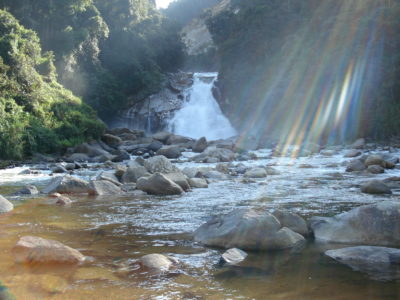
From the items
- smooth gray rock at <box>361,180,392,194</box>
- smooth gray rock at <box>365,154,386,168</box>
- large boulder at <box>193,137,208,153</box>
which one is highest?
large boulder at <box>193,137,208,153</box>

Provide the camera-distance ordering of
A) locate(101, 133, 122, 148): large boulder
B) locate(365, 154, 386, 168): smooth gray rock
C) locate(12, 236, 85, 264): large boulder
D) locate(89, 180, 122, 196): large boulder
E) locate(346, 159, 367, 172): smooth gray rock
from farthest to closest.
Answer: locate(101, 133, 122, 148): large boulder, locate(365, 154, 386, 168): smooth gray rock, locate(346, 159, 367, 172): smooth gray rock, locate(89, 180, 122, 196): large boulder, locate(12, 236, 85, 264): large boulder

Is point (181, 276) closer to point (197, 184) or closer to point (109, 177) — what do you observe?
point (197, 184)

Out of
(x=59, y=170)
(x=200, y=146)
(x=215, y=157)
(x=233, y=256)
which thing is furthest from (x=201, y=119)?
(x=233, y=256)

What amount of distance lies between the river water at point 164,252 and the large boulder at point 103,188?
1.61 ft

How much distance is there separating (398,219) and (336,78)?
93.9 feet

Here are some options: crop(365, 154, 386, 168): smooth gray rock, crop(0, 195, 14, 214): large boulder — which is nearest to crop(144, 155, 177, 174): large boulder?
crop(0, 195, 14, 214): large boulder

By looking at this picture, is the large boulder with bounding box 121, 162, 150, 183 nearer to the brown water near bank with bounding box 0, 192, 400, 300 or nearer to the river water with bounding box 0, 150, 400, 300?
the river water with bounding box 0, 150, 400, 300

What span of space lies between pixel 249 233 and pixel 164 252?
947mm

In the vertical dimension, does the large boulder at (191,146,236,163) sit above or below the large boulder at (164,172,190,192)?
above

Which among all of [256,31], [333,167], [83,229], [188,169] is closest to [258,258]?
[83,229]

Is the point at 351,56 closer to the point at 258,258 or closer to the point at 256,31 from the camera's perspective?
the point at 256,31

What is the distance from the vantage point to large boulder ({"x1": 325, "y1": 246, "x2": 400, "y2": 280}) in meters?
3.59

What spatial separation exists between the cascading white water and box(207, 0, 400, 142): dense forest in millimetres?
1230

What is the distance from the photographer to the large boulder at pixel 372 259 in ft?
11.8
